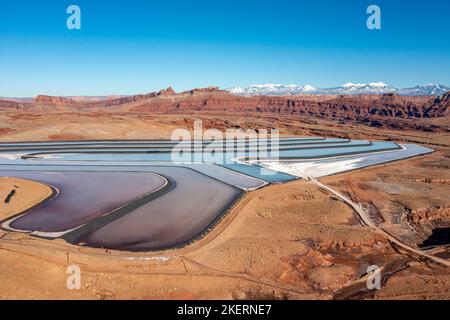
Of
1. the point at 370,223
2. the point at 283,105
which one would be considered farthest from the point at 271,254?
the point at 283,105

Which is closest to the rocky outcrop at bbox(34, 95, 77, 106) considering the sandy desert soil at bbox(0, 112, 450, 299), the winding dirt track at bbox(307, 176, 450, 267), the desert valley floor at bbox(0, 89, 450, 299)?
the desert valley floor at bbox(0, 89, 450, 299)

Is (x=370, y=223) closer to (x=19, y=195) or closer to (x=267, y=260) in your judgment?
(x=267, y=260)

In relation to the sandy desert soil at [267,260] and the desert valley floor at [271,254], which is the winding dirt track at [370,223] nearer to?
the desert valley floor at [271,254]

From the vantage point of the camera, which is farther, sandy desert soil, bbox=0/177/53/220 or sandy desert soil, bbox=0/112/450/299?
sandy desert soil, bbox=0/177/53/220

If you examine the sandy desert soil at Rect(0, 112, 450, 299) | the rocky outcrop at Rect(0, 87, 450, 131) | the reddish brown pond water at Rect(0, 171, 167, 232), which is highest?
the rocky outcrop at Rect(0, 87, 450, 131)

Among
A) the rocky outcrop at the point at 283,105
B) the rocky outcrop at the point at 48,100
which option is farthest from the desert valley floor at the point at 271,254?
the rocky outcrop at the point at 48,100

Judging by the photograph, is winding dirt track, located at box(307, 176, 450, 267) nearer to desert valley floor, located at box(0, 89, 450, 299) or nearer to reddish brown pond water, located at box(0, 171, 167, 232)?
desert valley floor, located at box(0, 89, 450, 299)

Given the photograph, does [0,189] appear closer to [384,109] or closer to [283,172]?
[283,172]

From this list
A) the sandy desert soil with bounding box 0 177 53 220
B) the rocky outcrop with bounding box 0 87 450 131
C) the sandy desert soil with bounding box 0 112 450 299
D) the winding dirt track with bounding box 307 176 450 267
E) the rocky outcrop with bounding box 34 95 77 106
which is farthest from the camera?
A: the rocky outcrop with bounding box 34 95 77 106
